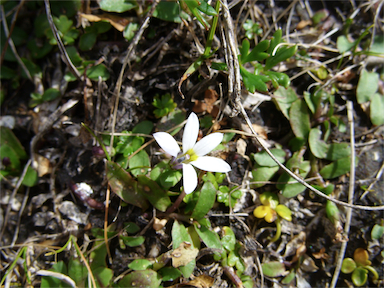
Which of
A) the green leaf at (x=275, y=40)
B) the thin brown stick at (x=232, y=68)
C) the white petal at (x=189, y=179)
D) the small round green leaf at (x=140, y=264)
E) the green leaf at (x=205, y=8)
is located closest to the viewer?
the white petal at (x=189, y=179)

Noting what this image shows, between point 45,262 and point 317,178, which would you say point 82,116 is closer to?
point 45,262

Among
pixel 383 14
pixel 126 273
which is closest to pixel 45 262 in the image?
pixel 126 273

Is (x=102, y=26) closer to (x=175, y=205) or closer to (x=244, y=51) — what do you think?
(x=244, y=51)

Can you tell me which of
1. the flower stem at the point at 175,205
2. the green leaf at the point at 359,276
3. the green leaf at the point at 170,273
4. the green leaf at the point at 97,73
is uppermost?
the green leaf at the point at 97,73

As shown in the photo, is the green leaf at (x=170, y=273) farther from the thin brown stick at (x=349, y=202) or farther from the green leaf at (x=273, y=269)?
the thin brown stick at (x=349, y=202)

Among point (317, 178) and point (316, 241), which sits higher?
point (317, 178)

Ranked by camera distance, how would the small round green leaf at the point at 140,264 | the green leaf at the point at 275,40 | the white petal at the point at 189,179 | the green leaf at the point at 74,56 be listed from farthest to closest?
the green leaf at the point at 74,56 → the green leaf at the point at 275,40 → the small round green leaf at the point at 140,264 → the white petal at the point at 189,179

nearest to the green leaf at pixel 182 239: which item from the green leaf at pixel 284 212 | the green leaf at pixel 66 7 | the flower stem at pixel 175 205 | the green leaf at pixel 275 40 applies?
the flower stem at pixel 175 205

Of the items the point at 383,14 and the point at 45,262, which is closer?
the point at 45,262
